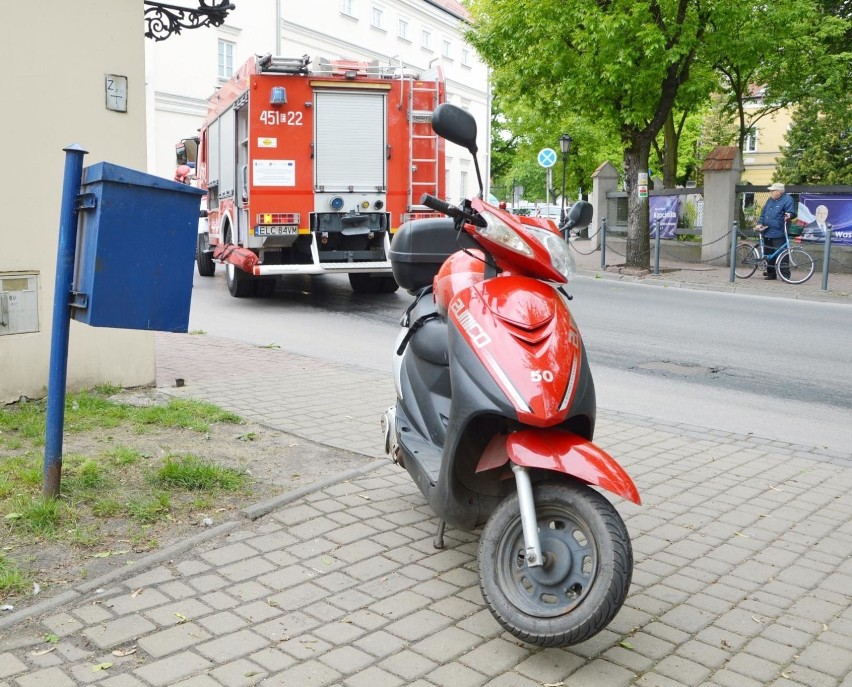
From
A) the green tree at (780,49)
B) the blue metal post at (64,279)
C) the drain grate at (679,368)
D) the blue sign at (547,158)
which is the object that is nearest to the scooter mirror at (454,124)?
the blue metal post at (64,279)

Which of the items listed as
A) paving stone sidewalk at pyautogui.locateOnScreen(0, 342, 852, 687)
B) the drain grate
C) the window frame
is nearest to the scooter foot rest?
paving stone sidewalk at pyautogui.locateOnScreen(0, 342, 852, 687)

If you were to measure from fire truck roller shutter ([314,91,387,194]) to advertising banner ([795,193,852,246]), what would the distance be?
10.3 meters

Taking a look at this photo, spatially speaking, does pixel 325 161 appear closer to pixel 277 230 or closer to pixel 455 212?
pixel 277 230

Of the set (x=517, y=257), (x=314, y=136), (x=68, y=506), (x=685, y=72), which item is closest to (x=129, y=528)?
(x=68, y=506)

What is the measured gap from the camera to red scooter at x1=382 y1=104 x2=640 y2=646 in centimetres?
298

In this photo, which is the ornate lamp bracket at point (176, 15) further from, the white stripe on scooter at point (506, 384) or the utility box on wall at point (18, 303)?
the white stripe on scooter at point (506, 384)

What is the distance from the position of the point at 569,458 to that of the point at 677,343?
7.59m

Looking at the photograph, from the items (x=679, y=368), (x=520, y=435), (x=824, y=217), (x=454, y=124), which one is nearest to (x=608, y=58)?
(x=824, y=217)

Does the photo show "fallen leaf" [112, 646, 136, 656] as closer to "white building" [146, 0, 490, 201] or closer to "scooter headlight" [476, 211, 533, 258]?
"scooter headlight" [476, 211, 533, 258]

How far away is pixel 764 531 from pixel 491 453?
5.59ft

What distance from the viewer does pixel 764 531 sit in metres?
4.35

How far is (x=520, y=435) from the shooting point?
3223 mm

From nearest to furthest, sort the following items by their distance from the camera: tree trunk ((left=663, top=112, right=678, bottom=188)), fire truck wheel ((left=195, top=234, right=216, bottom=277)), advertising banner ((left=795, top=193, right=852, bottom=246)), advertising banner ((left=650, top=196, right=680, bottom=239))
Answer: fire truck wheel ((left=195, top=234, right=216, bottom=277))
advertising banner ((left=795, top=193, right=852, bottom=246))
advertising banner ((left=650, top=196, right=680, bottom=239))
tree trunk ((left=663, top=112, right=678, bottom=188))

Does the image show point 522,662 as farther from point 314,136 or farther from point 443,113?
point 314,136
